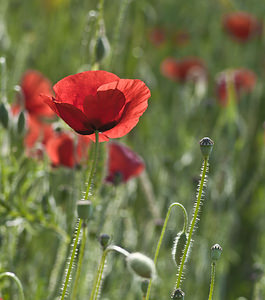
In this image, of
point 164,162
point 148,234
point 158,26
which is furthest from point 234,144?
point 158,26

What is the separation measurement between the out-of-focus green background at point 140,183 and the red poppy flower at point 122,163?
0.16ft

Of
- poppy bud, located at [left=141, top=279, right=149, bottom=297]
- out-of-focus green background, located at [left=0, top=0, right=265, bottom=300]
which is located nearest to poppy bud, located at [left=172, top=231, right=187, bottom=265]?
poppy bud, located at [left=141, top=279, right=149, bottom=297]

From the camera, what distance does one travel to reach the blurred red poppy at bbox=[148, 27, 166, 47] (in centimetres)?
278

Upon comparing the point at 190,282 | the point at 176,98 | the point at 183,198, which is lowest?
the point at 190,282

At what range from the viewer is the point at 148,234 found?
4.95 feet

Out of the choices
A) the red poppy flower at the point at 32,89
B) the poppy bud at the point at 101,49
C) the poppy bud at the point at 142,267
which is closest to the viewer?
the poppy bud at the point at 142,267

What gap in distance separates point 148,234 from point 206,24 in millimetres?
2110

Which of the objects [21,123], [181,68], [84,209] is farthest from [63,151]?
[181,68]

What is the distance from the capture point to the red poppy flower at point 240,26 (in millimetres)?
2762

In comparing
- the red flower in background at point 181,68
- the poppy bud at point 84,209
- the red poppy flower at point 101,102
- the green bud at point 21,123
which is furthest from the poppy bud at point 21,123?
the red flower in background at point 181,68

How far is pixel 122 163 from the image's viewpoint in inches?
43.7

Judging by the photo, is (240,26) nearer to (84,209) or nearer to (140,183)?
(140,183)

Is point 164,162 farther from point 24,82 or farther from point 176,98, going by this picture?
point 176,98

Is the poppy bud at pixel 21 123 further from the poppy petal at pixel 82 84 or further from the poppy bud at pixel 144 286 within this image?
the poppy bud at pixel 144 286
